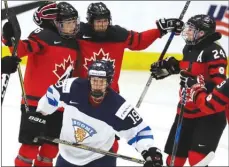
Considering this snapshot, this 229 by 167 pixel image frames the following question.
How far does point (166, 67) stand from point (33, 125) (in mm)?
889

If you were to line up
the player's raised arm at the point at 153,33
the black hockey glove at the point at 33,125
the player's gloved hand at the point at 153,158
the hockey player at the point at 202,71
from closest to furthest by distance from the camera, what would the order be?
the player's gloved hand at the point at 153,158
the black hockey glove at the point at 33,125
the hockey player at the point at 202,71
the player's raised arm at the point at 153,33

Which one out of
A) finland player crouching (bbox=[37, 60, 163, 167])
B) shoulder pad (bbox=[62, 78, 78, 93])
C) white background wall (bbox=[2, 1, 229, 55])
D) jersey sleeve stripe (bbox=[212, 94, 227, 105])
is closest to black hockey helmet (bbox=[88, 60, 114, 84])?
finland player crouching (bbox=[37, 60, 163, 167])

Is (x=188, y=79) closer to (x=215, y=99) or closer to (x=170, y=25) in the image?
(x=215, y=99)

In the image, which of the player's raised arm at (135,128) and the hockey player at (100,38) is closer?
the player's raised arm at (135,128)

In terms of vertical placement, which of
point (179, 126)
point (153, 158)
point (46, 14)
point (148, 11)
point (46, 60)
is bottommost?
point (148, 11)

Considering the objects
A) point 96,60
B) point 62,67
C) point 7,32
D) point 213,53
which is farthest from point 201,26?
point 7,32

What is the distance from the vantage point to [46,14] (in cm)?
284

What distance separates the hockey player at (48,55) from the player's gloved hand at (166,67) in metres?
0.52

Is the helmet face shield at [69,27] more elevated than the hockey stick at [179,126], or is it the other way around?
the helmet face shield at [69,27]

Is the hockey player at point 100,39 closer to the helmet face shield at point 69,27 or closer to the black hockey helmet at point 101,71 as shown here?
the helmet face shield at point 69,27

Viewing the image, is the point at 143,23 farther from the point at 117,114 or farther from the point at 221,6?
the point at 117,114

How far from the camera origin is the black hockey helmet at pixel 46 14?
2824 mm

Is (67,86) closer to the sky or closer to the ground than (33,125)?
closer to the sky

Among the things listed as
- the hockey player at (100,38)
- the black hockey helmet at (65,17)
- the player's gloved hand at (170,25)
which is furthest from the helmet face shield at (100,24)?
the player's gloved hand at (170,25)
